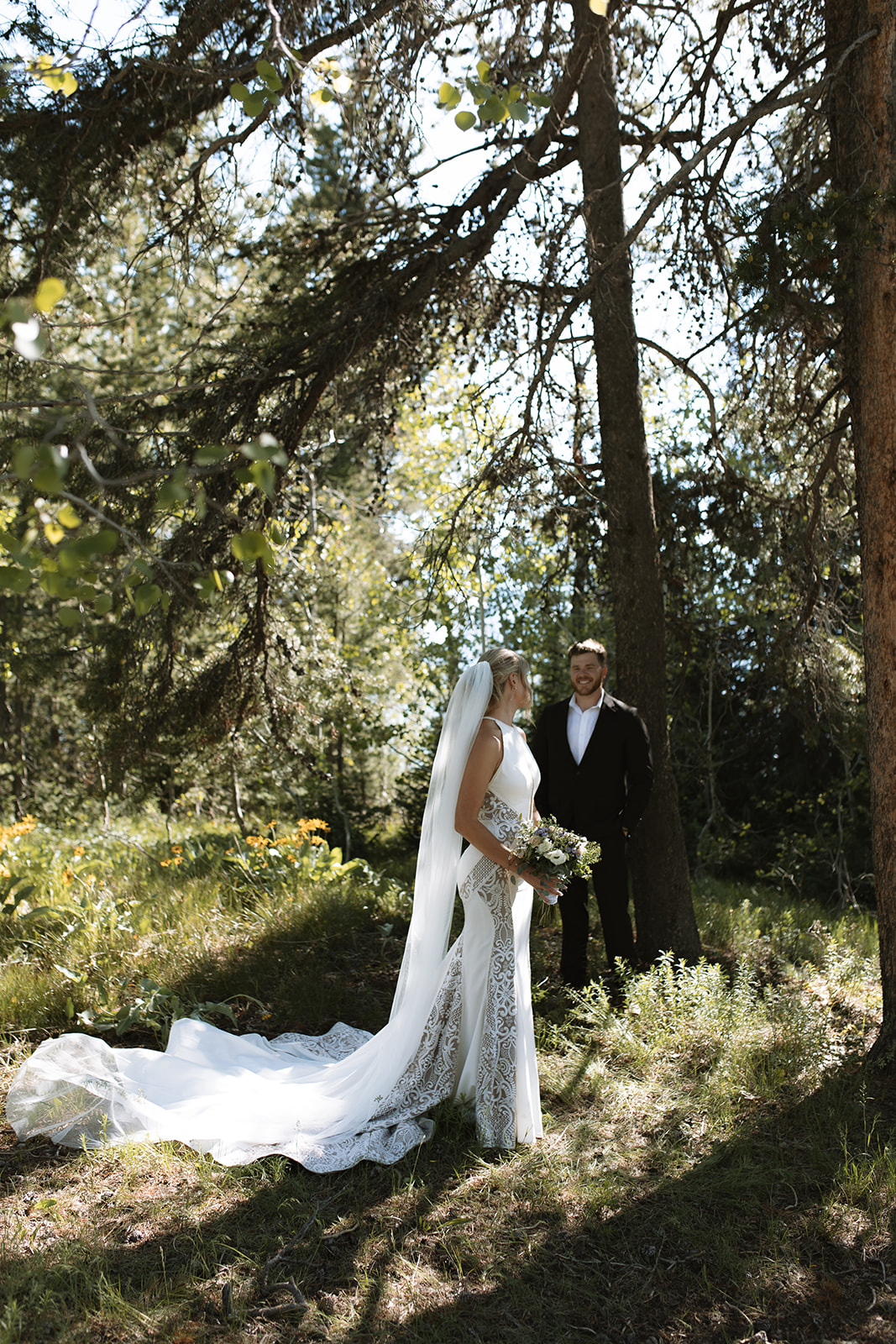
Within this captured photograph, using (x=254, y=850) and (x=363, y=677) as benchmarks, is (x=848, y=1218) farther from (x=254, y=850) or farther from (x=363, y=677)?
(x=363, y=677)

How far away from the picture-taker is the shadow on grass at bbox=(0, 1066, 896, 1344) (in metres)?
3.04

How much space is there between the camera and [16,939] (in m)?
6.66

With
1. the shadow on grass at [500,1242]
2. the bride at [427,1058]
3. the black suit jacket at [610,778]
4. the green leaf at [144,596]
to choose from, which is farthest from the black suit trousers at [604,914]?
the green leaf at [144,596]

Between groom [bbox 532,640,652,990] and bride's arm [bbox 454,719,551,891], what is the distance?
163cm

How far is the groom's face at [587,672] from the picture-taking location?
6078 mm

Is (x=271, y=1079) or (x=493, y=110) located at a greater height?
(x=493, y=110)

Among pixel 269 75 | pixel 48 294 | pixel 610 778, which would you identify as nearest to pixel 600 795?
pixel 610 778

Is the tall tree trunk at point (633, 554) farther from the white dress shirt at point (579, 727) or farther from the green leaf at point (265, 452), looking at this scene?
the green leaf at point (265, 452)

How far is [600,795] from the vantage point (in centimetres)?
599

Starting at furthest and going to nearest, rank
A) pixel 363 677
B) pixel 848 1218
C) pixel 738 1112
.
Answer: pixel 363 677 < pixel 738 1112 < pixel 848 1218

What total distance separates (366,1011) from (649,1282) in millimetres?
2846

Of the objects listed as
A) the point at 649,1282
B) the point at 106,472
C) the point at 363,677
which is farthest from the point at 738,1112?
the point at 363,677

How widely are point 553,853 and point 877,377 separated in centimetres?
271

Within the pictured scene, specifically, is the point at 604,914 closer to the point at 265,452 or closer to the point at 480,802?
the point at 480,802
